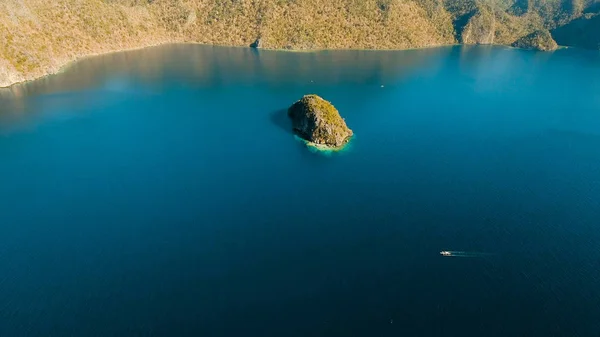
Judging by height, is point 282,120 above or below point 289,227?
above

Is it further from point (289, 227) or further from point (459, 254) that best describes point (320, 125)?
point (459, 254)

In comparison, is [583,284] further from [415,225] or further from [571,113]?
[571,113]

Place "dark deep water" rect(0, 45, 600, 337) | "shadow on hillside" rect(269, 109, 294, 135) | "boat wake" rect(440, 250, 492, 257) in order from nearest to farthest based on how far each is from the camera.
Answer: "dark deep water" rect(0, 45, 600, 337), "boat wake" rect(440, 250, 492, 257), "shadow on hillside" rect(269, 109, 294, 135)

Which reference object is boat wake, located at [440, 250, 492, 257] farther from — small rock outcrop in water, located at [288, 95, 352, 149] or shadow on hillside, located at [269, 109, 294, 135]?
shadow on hillside, located at [269, 109, 294, 135]

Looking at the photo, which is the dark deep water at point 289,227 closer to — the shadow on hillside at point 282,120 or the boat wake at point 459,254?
the boat wake at point 459,254

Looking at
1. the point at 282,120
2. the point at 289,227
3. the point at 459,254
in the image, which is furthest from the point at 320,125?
the point at 459,254

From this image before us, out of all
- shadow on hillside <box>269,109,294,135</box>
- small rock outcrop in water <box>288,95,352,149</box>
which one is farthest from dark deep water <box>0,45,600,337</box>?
small rock outcrop in water <box>288,95,352,149</box>

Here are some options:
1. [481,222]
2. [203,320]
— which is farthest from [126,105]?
[481,222]
